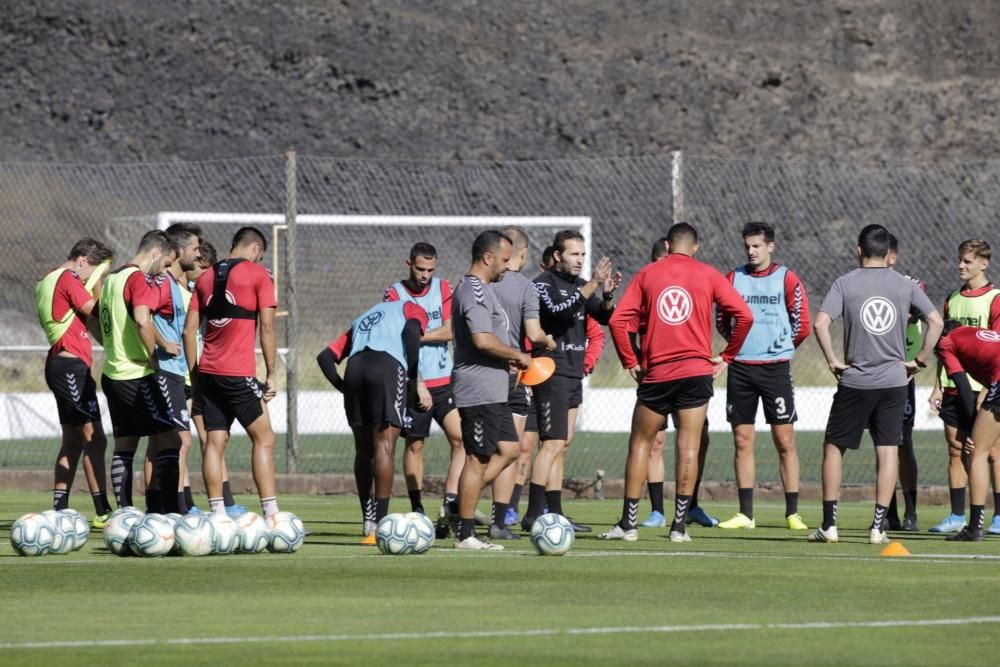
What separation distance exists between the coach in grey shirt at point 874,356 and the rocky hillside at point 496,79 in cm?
5642

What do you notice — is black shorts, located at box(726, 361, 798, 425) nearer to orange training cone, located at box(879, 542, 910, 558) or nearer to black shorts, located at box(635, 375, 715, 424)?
black shorts, located at box(635, 375, 715, 424)

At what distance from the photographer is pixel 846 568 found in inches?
474

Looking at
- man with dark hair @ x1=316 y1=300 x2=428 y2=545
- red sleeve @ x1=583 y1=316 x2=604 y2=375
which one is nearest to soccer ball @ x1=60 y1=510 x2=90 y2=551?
man with dark hair @ x1=316 y1=300 x2=428 y2=545

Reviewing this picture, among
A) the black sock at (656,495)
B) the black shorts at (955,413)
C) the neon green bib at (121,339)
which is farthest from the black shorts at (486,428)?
the black shorts at (955,413)

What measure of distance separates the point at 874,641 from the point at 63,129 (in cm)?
6308

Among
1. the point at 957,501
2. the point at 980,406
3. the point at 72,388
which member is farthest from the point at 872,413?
the point at 72,388

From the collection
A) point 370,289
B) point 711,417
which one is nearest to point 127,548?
point 711,417

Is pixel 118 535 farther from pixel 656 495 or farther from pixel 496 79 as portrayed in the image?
pixel 496 79

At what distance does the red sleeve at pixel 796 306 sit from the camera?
1612 centimetres

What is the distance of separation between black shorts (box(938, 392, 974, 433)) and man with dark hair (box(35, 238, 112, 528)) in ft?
22.1

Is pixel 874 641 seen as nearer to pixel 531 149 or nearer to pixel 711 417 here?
pixel 711 417

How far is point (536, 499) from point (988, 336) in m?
3.58

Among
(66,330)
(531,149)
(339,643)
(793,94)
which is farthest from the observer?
(793,94)

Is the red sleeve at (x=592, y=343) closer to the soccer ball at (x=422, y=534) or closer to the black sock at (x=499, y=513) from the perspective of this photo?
the black sock at (x=499, y=513)
